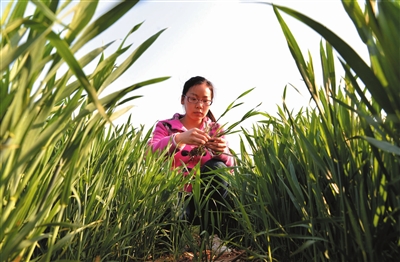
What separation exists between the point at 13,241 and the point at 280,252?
76cm

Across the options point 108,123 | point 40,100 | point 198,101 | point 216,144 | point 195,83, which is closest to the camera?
point 40,100

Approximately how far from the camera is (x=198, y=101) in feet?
9.84

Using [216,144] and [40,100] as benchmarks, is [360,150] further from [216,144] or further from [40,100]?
[216,144]

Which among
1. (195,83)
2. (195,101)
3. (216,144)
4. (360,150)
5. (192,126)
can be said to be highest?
(195,83)

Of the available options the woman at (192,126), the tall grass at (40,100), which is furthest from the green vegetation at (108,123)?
the woman at (192,126)

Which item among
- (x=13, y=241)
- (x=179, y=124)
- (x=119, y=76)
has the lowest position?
(x=13, y=241)

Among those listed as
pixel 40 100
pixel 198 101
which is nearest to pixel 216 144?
pixel 198 101

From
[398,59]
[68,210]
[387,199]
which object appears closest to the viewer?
[398,59]

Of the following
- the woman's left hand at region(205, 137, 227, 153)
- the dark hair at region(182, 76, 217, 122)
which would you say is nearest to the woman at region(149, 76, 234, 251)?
the dark hair at region(182, 76, 217, 122)

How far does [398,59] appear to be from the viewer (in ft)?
2.23

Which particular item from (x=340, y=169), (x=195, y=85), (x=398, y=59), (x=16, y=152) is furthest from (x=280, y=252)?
(x=195, y=85)

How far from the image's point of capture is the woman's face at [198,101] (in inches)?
117

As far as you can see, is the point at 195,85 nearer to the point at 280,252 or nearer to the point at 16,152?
the point at 280,252

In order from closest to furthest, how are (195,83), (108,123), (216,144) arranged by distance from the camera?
(108,123)
(216,144)
(195,83)
